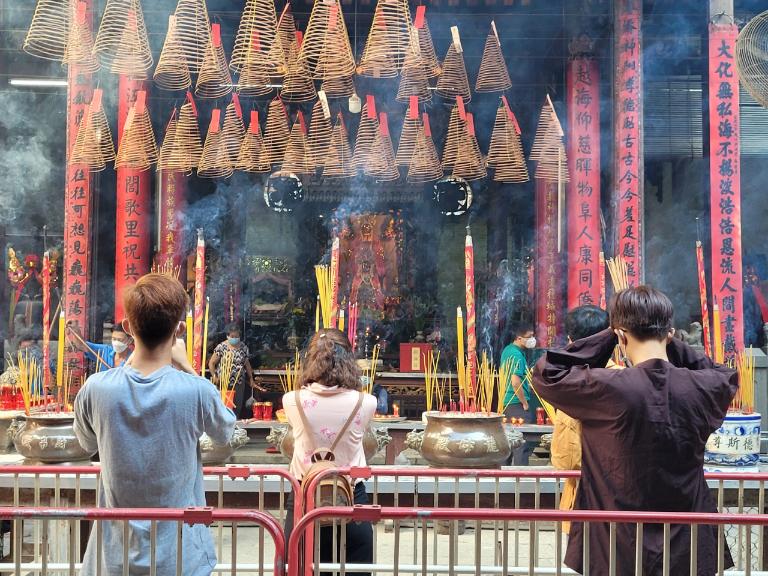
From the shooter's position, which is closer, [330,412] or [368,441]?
[330,412]

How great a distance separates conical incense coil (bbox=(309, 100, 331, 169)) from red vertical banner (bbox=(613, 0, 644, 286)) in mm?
2442

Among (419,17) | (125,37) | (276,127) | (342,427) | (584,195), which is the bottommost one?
(342,427)

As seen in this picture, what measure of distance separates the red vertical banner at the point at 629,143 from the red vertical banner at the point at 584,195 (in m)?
0.74

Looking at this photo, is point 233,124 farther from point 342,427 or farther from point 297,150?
point 342,427

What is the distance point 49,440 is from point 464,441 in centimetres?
186

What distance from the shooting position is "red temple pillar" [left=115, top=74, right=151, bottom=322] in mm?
7535

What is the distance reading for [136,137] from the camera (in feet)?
23.0

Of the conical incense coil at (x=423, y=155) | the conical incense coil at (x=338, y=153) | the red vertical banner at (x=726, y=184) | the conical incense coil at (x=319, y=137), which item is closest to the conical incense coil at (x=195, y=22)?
the conical incense coil at (x=319, y=137)

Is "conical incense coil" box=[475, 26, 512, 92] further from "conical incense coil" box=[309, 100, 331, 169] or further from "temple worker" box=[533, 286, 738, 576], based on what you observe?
"temple worker" box=[533, 286, 738, 576]

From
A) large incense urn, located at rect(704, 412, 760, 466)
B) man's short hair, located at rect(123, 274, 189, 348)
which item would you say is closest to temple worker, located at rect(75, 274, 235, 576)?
man's short hair, located at rect(123, 274, 189, 348)

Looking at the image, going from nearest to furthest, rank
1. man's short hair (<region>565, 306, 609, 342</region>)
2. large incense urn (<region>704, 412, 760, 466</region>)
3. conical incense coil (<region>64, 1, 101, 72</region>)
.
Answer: man's short hair (<region>565, 306, 609, 342</region>) → large incense urn (<region>704, 412, 760, 466</region>) → conical incense coil (<region>64, 1, 101, 72</region>)

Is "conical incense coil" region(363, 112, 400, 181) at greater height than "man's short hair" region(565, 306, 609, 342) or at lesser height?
greater

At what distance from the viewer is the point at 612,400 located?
2.21m

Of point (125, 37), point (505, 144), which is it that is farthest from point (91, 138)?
point (505, 144)
